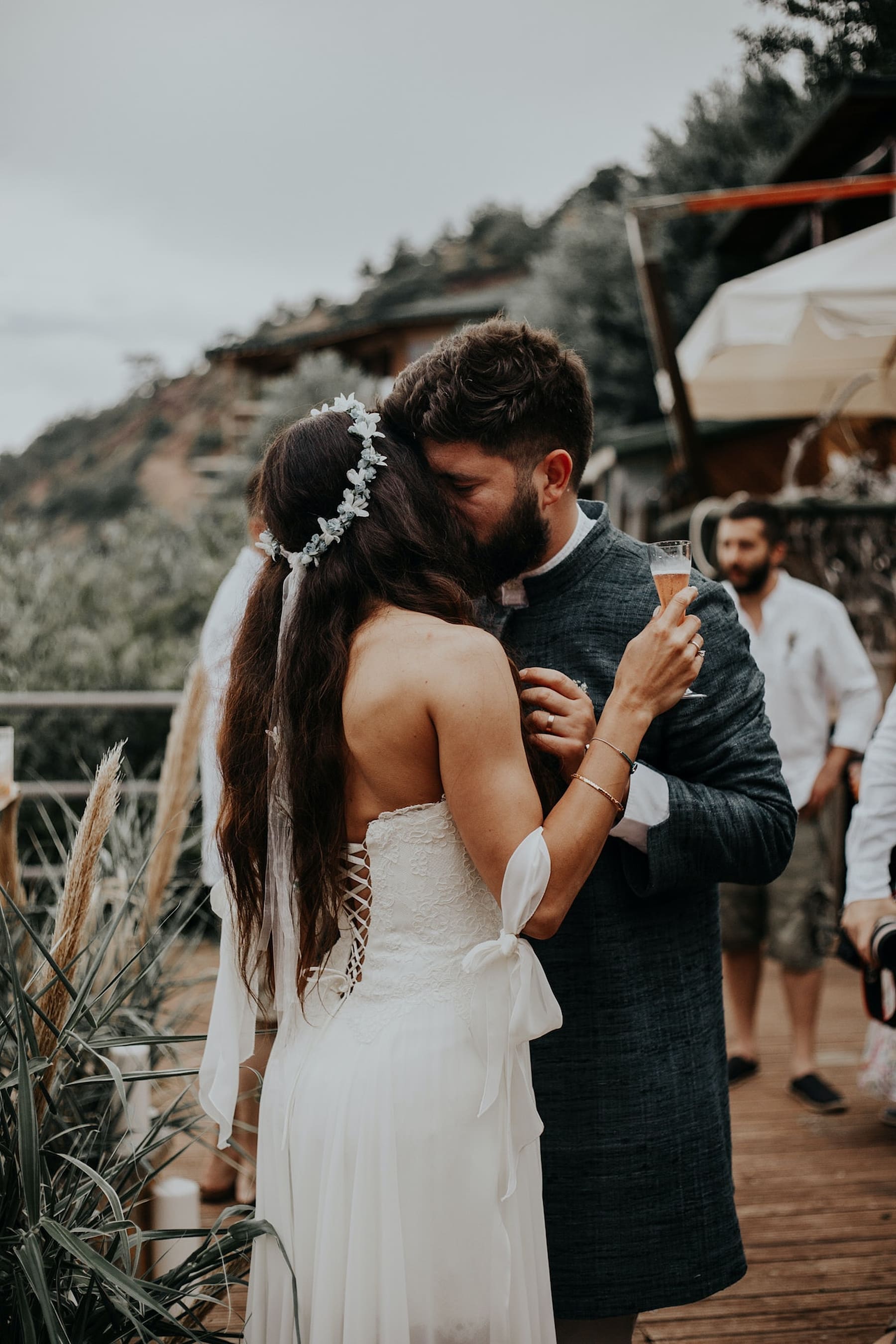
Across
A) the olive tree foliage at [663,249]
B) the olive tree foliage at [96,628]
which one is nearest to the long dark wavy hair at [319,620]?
the olive tree foliage at [96,628]

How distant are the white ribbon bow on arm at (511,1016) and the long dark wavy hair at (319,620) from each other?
236 millimetres

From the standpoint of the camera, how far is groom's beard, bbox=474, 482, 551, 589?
1.71m

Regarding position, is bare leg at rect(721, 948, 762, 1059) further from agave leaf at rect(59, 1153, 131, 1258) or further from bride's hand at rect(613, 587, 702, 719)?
agave leaf at rect(59, 1153, 131, 1258)

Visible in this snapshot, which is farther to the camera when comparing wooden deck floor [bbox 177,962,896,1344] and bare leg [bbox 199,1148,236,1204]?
bare leg [bbox 199,1148,236,1204]

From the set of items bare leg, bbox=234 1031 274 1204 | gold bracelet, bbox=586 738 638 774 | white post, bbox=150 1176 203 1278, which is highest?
gold bracelet, bbox=586 738 638 774

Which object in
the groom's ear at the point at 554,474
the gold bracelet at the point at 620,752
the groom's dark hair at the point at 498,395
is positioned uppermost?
the groom's dark hair at the point at 498,395

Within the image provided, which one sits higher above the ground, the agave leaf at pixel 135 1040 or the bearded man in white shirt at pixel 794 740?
the agave leaf at pixel 135 1040

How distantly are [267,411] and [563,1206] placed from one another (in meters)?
20.4

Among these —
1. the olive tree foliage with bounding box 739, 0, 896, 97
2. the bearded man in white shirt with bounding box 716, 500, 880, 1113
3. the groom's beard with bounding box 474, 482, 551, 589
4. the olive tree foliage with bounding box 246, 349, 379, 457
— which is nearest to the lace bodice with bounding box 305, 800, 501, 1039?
the groom's beard with bounding box 474, 482, 551, 589

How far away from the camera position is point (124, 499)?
31.1m

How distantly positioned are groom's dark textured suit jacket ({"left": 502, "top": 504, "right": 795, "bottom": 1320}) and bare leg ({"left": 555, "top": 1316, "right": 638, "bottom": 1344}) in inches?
3.4

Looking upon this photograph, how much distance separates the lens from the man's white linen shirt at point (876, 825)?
2510 mm

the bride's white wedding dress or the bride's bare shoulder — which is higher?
the bride's bare shoulder

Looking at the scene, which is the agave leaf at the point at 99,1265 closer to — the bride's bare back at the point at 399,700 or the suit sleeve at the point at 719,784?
the bride's bare back at the point at 399,700
